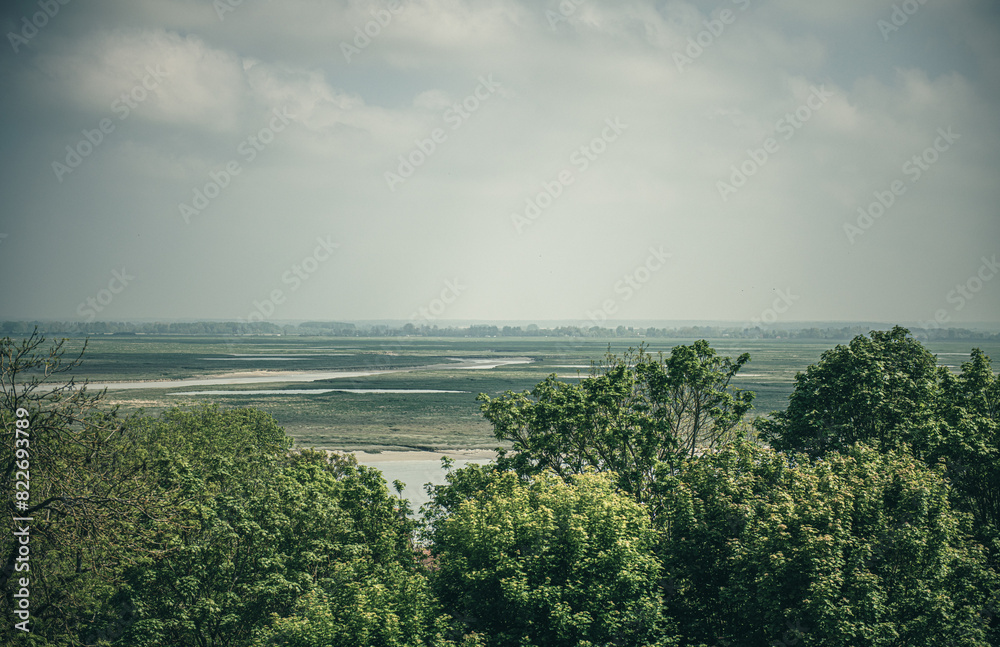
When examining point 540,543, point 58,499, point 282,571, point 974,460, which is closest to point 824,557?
point 540,543

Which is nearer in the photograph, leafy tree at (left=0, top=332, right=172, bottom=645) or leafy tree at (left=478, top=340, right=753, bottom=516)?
leafy tree at (left=0, top=332, right=172, bottom=645)

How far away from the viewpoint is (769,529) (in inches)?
738

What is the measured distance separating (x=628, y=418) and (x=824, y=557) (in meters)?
10.1

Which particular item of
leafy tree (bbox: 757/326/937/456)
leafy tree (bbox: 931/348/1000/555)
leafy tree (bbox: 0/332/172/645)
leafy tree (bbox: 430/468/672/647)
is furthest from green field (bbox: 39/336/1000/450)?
leafy tree (bbox: 0/332/172/645)

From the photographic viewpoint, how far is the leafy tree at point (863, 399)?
2639 centimetres

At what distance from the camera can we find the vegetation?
16.5 meters

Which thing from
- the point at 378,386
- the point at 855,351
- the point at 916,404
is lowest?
the point at 378,386

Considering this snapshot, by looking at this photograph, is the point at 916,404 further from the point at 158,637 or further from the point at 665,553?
the point at 158,637

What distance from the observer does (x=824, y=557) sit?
17.4 metres

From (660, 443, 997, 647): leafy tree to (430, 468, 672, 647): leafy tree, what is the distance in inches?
68.7

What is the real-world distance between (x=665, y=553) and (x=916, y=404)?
13.2 metres

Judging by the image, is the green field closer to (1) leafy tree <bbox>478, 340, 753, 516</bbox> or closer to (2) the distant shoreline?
(2) the distant shoreline

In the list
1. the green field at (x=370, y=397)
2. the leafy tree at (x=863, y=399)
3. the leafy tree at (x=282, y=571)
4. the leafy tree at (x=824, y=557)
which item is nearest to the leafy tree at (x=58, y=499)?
the leafy tree at (x=282, y=571)

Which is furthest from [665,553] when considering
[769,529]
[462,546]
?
[462,546]
